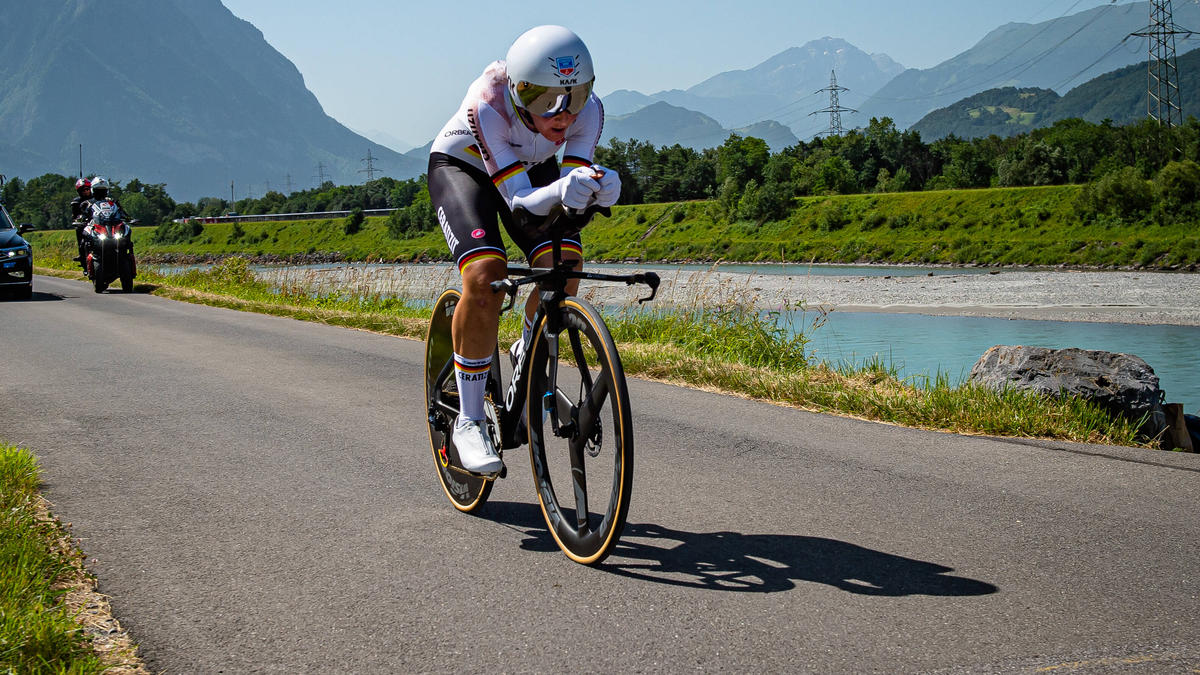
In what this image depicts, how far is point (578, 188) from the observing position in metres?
3.47

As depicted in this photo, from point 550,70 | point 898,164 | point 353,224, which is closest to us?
point 550,70

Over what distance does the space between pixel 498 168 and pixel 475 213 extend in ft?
0.96

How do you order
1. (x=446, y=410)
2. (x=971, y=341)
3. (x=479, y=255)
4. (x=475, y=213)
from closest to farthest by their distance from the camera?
(x=479, y=255)
(x=475, y=213)
(x=446, y=410)
(x=971, y=341)

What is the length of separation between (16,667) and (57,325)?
13.1 meters

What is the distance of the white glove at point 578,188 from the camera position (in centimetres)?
344

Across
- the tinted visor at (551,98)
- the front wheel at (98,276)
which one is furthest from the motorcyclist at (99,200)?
the tinted visor at (551,98)

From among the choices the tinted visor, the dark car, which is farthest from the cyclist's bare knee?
the dark car

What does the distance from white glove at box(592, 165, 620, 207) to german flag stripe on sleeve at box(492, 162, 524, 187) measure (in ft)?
1.95

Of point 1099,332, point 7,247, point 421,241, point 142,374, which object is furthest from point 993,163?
point 142,374

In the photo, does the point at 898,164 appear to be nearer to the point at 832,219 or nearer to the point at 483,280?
the point at 832,219

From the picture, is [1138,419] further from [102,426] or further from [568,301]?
[102,426]

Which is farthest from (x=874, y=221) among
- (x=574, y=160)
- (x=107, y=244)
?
(x=574, y=160)

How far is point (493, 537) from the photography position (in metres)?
4.21

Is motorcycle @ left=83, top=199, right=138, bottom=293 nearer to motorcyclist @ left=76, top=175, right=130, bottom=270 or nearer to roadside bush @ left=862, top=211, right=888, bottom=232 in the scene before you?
motorcyclist @ left=76, top=175, right=130, bottom=270
